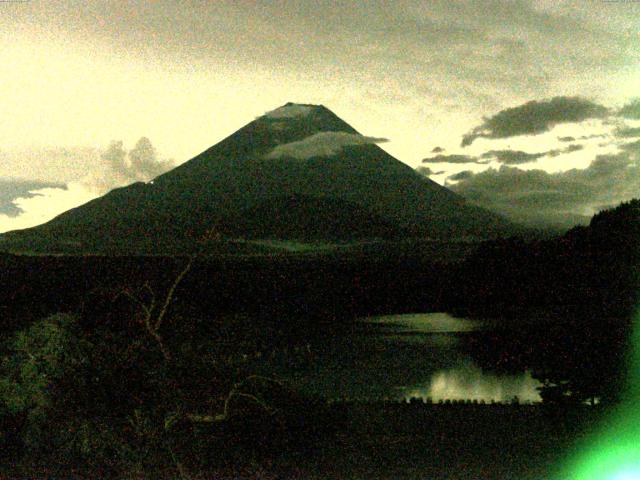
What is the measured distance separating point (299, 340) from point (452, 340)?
7838mm

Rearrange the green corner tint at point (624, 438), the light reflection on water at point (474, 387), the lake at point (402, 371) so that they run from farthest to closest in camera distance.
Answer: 1. the lake at point (402, 371)
2. the light reflection on water at point (474, 387)
3. the green corner tint at point (624, 438)

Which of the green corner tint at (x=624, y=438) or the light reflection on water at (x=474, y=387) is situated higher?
the green corner tint at (x=624, y=438)

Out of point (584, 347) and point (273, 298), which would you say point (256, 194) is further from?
point (584, 347)

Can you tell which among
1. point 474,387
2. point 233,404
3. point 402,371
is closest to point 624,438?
point 233,404

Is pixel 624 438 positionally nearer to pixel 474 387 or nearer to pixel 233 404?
pixel 233 404

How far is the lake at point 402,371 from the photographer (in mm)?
19844

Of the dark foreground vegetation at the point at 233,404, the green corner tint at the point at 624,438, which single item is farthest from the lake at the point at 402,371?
the green corner tint at the point at 624,438

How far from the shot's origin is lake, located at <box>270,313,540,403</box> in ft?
65.1

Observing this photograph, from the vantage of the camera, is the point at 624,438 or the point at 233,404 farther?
the point at 233,404

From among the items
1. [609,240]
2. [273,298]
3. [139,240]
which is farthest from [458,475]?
[139,240]

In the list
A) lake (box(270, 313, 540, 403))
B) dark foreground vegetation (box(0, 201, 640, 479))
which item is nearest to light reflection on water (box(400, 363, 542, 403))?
lake (box(270, 313, 540, 403))

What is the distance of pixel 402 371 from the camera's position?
24.4 meters

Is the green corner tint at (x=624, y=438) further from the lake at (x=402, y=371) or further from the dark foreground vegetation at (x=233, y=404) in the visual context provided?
the lake at (x=402, y=371)

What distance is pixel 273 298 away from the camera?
57.7 m
